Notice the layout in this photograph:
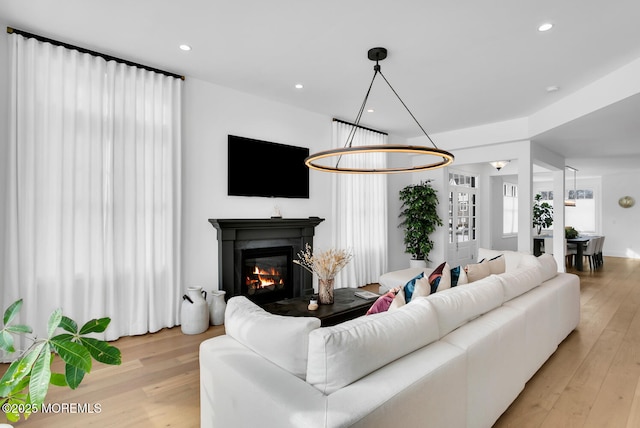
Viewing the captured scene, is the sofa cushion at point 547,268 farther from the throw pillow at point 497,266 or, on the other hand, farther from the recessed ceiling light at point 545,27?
the recessed ceiling light at point 545,27

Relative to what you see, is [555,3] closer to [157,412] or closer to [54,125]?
[157,412]

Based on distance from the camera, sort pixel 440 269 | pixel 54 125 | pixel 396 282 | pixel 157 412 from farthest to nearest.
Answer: pixel 396 282 → pixel 54 125 → pixel 440 269 → pixel 157 412

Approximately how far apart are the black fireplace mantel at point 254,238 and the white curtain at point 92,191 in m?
0.53

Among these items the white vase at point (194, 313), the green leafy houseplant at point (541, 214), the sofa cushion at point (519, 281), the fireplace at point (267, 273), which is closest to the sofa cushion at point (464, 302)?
the sofa cushion at point (519, 281)

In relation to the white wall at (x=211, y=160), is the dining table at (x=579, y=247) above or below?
below

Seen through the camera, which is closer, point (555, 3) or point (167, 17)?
point (555, 3)

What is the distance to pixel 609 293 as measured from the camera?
544 centimetres

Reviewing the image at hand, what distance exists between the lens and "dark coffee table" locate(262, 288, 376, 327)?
3008 millimetres

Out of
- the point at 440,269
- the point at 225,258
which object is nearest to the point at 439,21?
the point at 440,269

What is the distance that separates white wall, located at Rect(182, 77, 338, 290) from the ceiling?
0.67ft

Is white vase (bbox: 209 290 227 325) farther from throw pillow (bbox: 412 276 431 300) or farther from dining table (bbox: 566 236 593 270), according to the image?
dining table (bbox: 566 236 593 270)

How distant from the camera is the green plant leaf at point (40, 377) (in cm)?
76

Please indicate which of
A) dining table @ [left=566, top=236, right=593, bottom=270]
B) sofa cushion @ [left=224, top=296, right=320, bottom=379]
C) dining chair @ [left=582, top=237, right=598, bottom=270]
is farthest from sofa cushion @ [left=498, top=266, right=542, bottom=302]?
dining chair @ [left=582, top=237, right=598, bottom=270]

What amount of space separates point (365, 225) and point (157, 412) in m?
4.25
